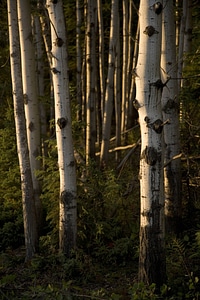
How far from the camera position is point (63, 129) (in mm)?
6480

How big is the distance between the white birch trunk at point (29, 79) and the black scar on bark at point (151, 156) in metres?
3.78

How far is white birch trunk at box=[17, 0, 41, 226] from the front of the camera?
768 centimetres

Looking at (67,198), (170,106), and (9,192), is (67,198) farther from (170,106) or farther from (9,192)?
(9,192)

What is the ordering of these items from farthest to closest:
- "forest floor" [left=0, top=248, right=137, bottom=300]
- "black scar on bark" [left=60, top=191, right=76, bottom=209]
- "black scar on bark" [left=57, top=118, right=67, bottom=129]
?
1. "black scar on bark" [left=60, top=191, right=76, bottom=209]
2. "black scar on bark" [left=57, top=118, right=67, bottom=129]
3. "forest floor" [left=0, top=248, right=137, bottom=300]

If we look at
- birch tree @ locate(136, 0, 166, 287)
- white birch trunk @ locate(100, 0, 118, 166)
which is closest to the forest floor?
birch tree @ locate(136, 0, 166, 287)

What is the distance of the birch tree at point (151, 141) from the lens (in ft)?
15.5

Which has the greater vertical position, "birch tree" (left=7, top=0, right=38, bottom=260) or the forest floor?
"birch tree" (left=7, top=0, right=38, bottom=260)

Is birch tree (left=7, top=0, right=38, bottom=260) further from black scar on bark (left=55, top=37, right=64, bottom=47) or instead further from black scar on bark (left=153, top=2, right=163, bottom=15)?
black scar on bark (left=153, top=2, right=163, bottom=15)

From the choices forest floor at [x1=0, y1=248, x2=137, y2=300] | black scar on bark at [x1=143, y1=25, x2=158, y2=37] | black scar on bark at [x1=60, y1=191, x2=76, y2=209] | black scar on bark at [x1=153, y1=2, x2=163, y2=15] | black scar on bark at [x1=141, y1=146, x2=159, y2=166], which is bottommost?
forest floor at [x1=0, y1=248, x2=137, y2=300]

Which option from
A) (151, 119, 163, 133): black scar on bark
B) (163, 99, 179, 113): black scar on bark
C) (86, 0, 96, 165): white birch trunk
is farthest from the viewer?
(86, 0, 96, 165): white birch trunk

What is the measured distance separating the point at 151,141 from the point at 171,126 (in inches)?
85.3

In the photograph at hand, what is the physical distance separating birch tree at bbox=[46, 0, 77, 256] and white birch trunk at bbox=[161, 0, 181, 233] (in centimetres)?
164

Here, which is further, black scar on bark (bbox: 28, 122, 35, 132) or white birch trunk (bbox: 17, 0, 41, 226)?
black scar on bark (bbox: 28, 122, 35, 132)

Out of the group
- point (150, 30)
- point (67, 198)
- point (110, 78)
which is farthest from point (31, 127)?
point (150, 30)
